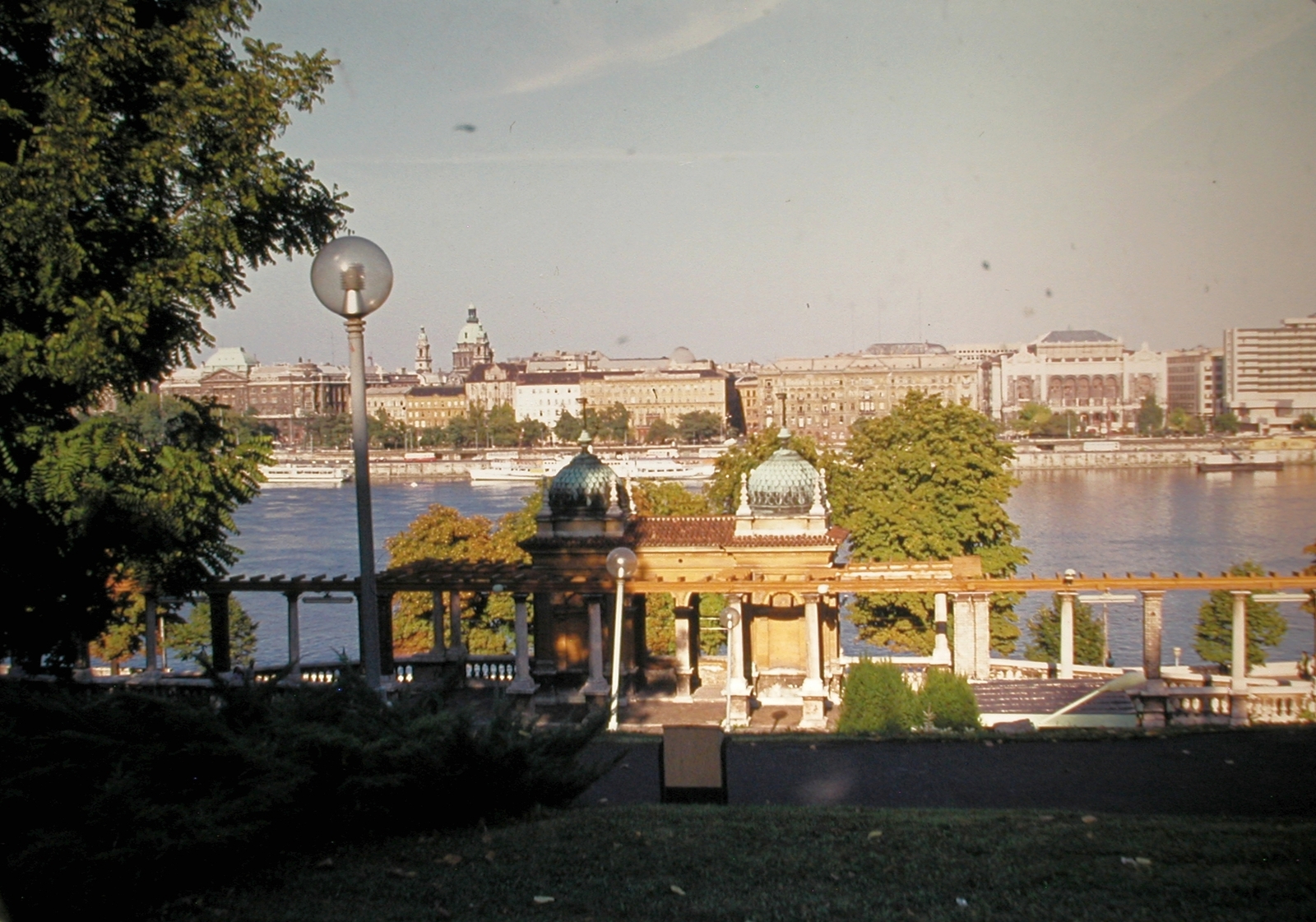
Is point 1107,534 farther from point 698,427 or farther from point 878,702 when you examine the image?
point 698,427

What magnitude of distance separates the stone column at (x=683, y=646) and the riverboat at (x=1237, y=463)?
2610 centimetres

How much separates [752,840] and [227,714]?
90.6 inches

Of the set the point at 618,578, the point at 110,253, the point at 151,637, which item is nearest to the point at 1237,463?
the point at 618,578

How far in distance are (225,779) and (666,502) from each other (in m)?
26.5

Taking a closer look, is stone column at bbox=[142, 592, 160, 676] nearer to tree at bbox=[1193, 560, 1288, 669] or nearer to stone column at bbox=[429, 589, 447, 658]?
stone column at bbox=[429, 589, 447, 658]

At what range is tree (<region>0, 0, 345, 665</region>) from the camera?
887 centimetres

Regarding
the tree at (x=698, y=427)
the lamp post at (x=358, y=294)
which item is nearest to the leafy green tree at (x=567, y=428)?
the tree at (x=698, y=427)

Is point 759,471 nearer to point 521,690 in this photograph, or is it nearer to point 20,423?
point 521,690

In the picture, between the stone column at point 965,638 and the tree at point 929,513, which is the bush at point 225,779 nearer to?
the stone column at point 965,638

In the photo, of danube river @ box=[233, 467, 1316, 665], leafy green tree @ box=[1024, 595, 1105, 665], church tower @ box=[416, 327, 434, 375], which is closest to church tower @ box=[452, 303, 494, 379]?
church tower @ box=[416, 327, 434, 375]

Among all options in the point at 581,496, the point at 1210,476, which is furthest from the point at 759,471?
the point at 1210,476

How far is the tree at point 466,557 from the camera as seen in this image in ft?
82.5

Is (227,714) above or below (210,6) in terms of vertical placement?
below

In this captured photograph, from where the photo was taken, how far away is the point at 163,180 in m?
9.73
